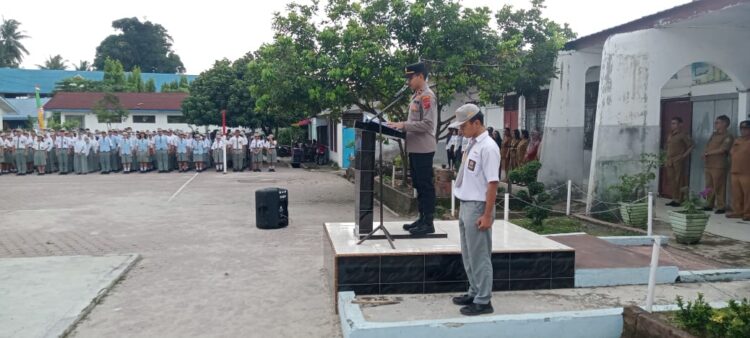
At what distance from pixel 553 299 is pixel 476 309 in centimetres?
103

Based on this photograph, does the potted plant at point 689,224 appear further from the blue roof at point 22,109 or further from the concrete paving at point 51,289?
the blue roof at point 22,109

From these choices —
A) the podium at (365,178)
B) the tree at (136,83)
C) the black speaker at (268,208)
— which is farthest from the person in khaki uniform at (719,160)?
the tree at (136,83)

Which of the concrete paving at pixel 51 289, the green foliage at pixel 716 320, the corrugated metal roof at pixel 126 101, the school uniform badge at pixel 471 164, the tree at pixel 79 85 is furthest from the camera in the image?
the tree at pixel 79 85

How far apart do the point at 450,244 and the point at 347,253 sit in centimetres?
118

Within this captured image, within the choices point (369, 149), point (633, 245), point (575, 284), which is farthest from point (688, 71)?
point (369, 149)

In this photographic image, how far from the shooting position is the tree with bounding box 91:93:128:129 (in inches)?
1547

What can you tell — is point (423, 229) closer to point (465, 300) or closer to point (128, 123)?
point (465, 300)

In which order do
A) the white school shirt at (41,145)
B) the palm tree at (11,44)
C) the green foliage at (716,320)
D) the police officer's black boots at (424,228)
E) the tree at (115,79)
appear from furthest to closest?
the palm tree at (11,44), the tree at (115,79), the white school shirt at (41,145), the police officer's black boots at (424,228), the green foliage at (716,320)

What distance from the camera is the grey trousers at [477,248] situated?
4797mm

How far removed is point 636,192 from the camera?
1023cm

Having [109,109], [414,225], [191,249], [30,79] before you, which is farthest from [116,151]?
[30,79]

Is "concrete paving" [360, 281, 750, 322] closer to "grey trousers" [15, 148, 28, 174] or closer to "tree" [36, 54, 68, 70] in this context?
"grey trousers" [15, 148, 28, 174]

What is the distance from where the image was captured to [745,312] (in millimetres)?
3830

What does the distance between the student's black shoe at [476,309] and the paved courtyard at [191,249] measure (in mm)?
1181
